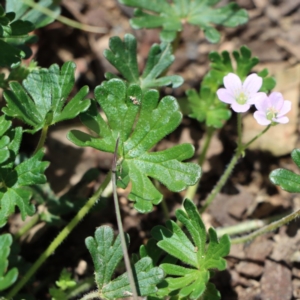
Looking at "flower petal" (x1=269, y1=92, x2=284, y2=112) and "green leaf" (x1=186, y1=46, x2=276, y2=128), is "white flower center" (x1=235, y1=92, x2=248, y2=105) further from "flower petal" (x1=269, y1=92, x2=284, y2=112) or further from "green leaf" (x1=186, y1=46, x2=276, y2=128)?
"green leaf" (x1=186, y1=46, x2=276, y2=128)

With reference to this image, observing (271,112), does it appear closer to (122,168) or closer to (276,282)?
(122,168)

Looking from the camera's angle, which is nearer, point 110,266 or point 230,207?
point 110,266

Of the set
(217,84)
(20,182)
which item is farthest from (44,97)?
(217,84)

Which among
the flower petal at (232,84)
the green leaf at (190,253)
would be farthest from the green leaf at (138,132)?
the flower petal at (232,84)

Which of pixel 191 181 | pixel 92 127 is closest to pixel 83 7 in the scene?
pixel 92 127

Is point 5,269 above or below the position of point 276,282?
above

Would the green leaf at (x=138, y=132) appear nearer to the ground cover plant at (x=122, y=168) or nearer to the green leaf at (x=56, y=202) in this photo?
the ground cover plant at (x=122, y=168)

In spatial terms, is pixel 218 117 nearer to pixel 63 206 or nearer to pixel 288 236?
pixel 288 236
